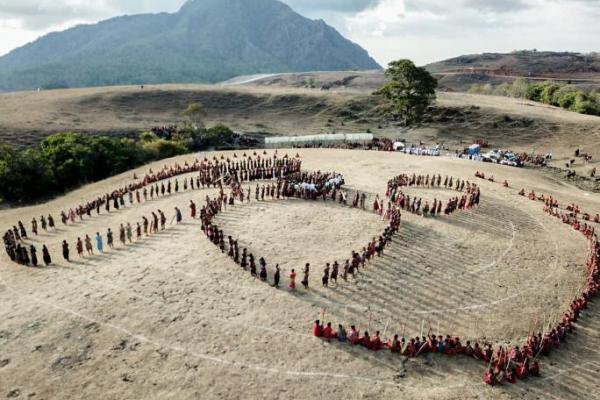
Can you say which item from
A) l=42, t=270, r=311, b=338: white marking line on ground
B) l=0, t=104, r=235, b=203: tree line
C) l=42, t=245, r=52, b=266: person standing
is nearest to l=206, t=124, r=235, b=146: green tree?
l=0, t=104, r=235, b=203: tree line

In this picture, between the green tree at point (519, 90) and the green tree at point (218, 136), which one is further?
the green tree at point (519, 90)

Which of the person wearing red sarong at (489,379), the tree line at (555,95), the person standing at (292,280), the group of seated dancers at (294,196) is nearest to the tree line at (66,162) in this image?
the group of seated dancers at (294,196)

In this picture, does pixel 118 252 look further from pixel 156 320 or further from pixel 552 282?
pixel 552 282

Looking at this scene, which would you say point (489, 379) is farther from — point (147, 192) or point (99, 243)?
point (147, 192)

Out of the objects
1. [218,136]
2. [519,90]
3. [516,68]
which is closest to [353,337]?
[218,136]

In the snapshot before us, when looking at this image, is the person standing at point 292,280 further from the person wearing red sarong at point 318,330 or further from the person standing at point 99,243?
the person standing at point 99,243

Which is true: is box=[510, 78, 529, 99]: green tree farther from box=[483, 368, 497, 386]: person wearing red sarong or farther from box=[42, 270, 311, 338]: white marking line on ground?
box=[42, 270, 311, 338]: white marking line on ground
